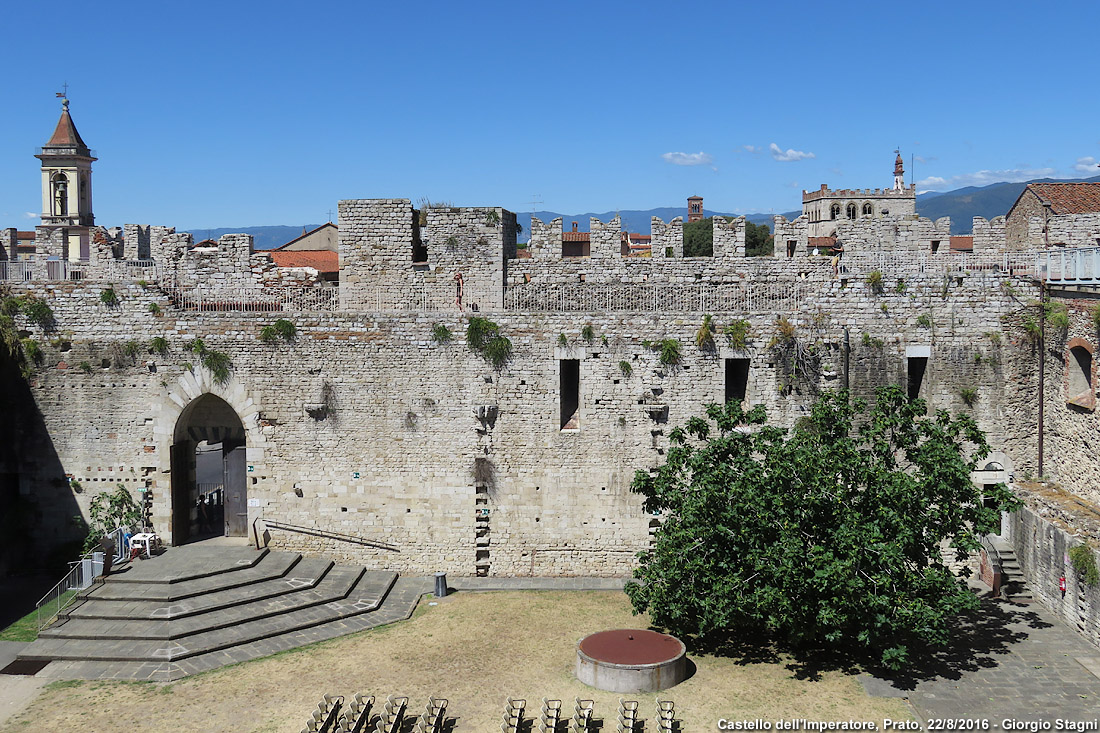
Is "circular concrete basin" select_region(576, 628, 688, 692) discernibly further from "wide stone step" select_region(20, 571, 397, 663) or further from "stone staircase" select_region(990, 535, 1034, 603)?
"stone staircase" select_region(990, 535, 1034, 603)

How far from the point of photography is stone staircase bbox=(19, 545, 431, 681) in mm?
Result: 16406

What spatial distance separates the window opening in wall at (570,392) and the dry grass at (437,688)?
14.5ft

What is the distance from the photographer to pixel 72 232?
47250mm

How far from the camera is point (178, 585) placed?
18312mm

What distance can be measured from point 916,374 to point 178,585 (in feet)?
50.9

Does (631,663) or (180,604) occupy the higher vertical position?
(180,604)

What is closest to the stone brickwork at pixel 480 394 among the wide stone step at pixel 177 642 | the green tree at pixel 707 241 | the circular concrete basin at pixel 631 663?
the wide stone step at pixel 177 642

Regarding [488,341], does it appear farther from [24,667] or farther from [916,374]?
[24,667]

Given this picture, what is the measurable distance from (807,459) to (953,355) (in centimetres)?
620

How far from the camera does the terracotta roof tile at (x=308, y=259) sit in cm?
3252

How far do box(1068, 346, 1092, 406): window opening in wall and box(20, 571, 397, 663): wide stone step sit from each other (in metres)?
14.9

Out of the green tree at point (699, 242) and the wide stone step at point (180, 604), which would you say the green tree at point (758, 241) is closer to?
the green tree at point (699, 242)

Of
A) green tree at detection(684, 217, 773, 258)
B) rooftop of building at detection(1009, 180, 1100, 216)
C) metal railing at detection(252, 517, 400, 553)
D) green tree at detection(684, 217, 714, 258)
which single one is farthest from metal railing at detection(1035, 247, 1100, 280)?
green tree at detection(684, 217, 714, 258)

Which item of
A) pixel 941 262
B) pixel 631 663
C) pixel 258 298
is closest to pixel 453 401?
pixel 258 298
